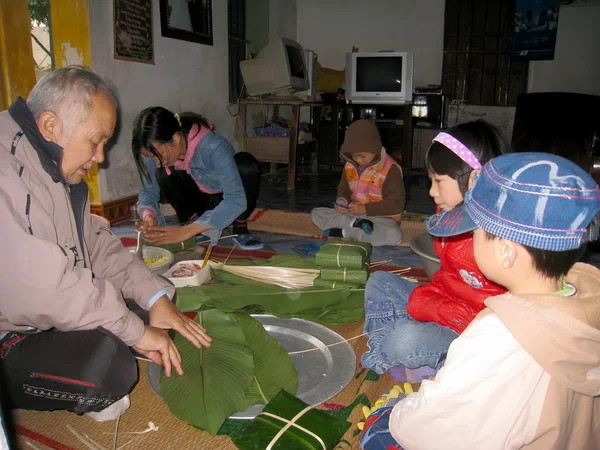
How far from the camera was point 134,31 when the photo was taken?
3.44 metres

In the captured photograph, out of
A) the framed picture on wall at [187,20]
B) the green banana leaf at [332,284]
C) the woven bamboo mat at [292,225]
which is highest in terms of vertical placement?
the framed picture on wall at [187,20]

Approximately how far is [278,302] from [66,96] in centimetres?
93

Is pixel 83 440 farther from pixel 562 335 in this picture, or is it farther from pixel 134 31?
pixel 134 31

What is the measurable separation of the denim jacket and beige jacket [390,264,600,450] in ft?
5.69

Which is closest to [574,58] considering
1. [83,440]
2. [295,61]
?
[295,61]

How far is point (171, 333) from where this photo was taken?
1.39 meters

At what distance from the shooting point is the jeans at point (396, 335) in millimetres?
1373

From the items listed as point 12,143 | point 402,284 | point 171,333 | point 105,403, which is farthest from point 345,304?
point 12,143

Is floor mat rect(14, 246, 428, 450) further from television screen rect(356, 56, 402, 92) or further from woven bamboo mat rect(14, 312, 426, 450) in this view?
television screen rect(356, 56, 402, 92)

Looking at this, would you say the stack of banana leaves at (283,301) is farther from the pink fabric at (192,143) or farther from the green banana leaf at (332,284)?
the pink fabric at (192,143)

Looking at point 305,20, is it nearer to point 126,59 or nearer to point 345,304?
point 126,59

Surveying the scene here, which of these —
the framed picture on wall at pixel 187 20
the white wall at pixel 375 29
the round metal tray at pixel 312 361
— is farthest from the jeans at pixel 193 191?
the white wall at pixel 375 29

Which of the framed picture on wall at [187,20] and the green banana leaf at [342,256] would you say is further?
the framed picture on wall at [187,20]

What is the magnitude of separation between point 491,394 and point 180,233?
182cm
